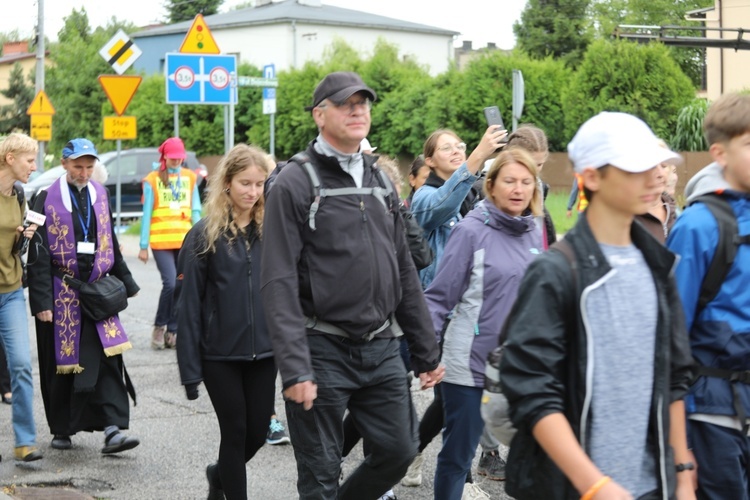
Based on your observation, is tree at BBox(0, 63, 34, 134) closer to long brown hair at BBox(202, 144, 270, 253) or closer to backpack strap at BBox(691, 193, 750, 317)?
long brown hair at BBox(202, 144, 270, 253)

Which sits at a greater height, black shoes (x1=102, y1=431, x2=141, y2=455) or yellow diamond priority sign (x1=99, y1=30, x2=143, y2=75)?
yellow diamond priority sign (x1=99, y1=30, x2=143, y2=75)

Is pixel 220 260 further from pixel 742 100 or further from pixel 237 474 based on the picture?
pixel 742 100

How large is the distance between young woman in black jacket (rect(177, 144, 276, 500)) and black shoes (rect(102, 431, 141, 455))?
1.59 m

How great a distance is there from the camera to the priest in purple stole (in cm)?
713

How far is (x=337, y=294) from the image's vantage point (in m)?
4.45

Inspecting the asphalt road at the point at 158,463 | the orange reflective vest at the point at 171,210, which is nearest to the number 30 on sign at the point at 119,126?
the orange reflective vest at the point at 171,210

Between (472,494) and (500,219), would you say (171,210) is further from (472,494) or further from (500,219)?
(500,219)

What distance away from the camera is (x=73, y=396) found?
7.21 m

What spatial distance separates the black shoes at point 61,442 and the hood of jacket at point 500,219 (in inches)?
137

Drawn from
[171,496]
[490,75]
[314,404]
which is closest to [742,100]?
[314,404]

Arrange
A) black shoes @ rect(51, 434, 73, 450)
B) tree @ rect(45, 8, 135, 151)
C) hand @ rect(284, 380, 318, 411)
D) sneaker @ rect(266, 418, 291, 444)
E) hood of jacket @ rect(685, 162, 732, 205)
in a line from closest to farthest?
1. hood of jacket @ rect(685, 162, 732, 205)
2. hand @ rect(284, 380, 318, 411)
3. black shoes @ rect(51, 434, 73, 450)
4. sneaker @ rect(266, 418, 291, 444)
5. tree @ rect(45, 8, 135, 151)

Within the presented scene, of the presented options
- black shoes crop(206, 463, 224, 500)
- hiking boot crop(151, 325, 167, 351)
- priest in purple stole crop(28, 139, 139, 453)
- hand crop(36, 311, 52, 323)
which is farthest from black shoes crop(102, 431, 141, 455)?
hiking boot crop(151, 325, 167, 351)

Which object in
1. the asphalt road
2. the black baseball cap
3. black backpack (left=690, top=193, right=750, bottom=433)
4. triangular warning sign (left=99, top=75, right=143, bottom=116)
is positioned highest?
triangular warning sign (left=99, top=75, right=143, bottom=116)

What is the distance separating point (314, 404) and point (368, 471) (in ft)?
1.34
